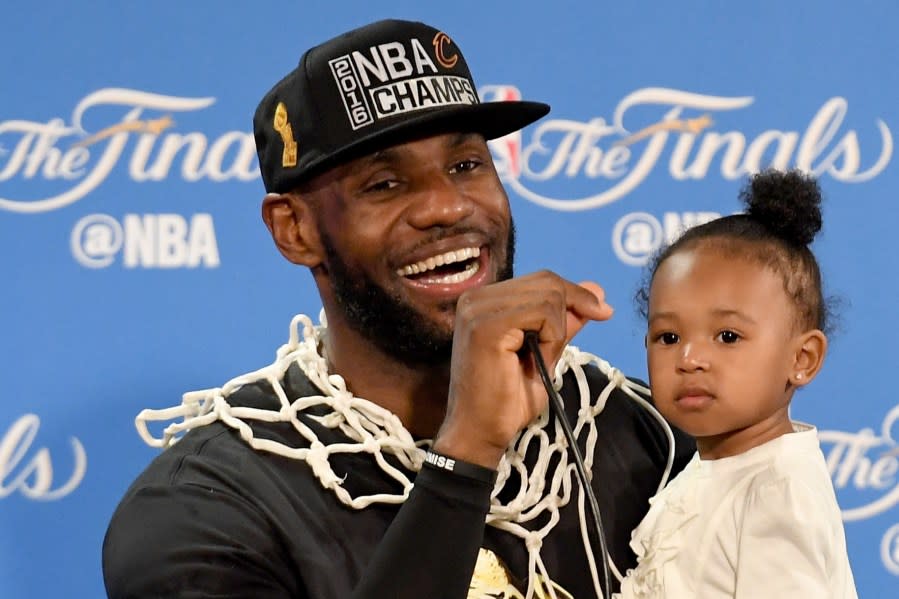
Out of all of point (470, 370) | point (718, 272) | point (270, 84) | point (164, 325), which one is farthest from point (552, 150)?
point (470, 370)

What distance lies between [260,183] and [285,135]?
63 cm

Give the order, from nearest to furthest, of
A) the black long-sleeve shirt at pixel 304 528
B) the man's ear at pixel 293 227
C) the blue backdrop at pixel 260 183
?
the black long-sleeve shirt at pixel 304 528 < the man's ear at pixel 293 227 < the blue backdrop at pixel 260 183

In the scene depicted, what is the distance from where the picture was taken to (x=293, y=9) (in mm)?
2258

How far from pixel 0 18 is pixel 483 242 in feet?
3.44

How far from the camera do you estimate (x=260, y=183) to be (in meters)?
2.25

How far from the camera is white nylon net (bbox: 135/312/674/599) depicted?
1518mm

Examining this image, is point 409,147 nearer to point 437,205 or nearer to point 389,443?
point 437,205

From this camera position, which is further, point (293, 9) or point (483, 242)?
point (293, 9)

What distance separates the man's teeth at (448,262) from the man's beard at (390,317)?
3cm

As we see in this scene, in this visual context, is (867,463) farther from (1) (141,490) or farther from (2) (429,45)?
(1) (141,490)

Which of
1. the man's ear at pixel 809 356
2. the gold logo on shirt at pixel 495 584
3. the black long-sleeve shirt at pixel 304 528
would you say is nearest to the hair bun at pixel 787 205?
the man's ear at pixel 809 356

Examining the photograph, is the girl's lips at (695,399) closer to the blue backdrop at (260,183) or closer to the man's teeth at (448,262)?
the man's teeth at (448,262)

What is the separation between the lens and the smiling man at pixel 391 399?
1354mm

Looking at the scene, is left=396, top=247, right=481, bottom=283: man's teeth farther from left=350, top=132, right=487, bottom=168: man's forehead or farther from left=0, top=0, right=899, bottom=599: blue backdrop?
left=0, top=0, right=899, bottom=599: blue backdrop
